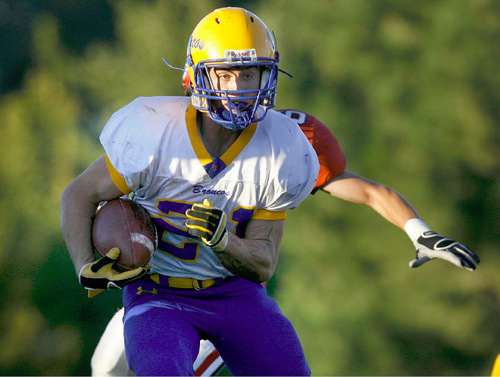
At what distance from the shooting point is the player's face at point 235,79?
3217mm

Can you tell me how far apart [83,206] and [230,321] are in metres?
0.79

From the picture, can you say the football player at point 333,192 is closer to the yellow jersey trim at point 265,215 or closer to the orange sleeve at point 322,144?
the orange sleeve at point 322,144

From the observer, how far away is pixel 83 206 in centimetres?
318

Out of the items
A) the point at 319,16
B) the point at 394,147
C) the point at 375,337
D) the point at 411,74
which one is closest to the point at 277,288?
the point at 375,337

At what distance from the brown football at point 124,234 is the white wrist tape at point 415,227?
1620mm

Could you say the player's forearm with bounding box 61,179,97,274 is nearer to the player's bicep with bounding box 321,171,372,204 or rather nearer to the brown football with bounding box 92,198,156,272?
the brown football with bounding box 92,198,156,272

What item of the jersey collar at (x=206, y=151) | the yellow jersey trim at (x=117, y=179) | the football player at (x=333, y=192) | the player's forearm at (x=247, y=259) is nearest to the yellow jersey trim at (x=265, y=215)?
the player's forearm at (x=247, y=259)

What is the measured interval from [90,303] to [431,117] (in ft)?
22.1

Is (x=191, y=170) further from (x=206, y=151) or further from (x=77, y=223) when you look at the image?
(x=77, y=223)

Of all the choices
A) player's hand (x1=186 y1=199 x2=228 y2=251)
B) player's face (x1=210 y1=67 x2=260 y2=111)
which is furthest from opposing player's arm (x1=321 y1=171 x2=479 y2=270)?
player's hand (x1=186 y1=199 x2=228 y2=251)

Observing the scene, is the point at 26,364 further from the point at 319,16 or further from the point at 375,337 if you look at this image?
the point at 319,16

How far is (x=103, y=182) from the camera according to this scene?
3.21 m

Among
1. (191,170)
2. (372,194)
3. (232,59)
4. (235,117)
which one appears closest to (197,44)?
(232,59)

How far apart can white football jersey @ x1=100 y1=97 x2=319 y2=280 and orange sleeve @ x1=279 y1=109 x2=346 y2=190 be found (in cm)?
90
